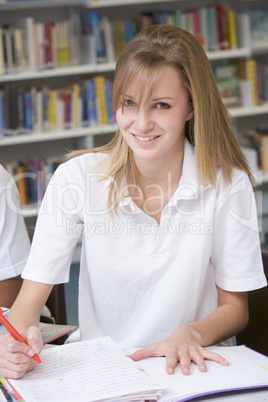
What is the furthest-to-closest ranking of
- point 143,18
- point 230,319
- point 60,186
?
point 143,18
point 60,186
point 230,319

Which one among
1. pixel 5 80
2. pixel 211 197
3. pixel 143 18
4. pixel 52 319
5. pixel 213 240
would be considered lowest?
pixel 52 319

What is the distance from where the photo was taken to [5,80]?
3840 mm

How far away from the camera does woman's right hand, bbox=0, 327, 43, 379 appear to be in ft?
3.69

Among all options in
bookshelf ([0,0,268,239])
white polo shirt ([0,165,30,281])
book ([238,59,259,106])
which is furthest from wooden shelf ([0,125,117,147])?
white polo shirt ([0,165,30,281])

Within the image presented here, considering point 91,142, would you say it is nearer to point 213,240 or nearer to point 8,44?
point 8,44

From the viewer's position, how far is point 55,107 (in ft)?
12.9

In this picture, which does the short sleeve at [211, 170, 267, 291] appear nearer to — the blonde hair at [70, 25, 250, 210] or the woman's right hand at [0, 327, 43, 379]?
the blonde hair at [70, 25, 250, 210]

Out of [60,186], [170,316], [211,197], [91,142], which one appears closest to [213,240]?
[211,197]

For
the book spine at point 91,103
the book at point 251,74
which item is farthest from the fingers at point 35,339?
the book at point 251,74

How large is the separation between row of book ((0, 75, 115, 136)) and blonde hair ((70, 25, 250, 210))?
2.43 metres

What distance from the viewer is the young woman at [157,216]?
4.66ft

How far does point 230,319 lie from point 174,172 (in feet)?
1.32

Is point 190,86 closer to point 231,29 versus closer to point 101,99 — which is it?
point 101,99

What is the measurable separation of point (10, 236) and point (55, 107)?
2.42 m
